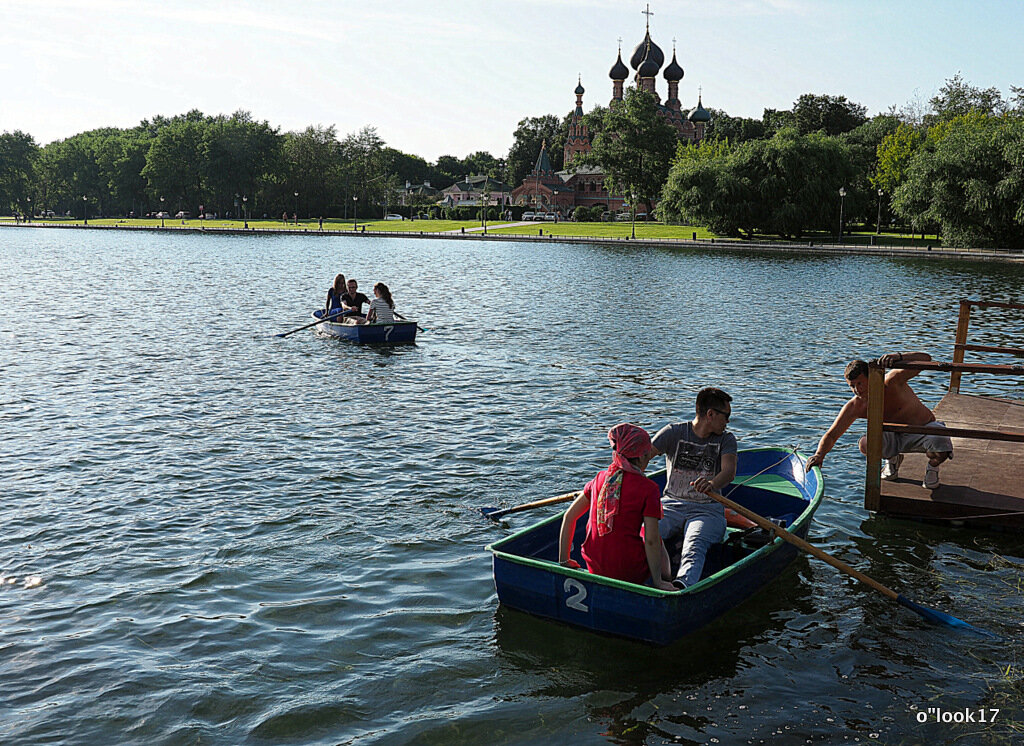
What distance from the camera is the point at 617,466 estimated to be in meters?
7.04

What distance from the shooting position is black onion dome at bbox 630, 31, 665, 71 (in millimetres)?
143125

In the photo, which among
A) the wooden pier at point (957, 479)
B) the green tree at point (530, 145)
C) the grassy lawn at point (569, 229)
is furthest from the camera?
the green tree at point (530, 145)

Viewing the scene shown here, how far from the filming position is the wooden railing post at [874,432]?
10070 mm

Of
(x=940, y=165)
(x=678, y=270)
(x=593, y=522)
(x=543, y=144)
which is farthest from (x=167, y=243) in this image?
(x=543, y=144)

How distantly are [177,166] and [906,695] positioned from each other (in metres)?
150

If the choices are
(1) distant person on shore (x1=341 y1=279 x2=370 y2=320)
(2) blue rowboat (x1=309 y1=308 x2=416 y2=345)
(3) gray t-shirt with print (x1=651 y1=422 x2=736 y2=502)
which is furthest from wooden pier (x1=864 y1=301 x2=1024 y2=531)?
(1) distant person on shore (x1=341 y1=279 x2=370 y2=320)

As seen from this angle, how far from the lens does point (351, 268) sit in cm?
5844

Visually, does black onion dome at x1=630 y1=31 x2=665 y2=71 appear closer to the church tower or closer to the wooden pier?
the church tower

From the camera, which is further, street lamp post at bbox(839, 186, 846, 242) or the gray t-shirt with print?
street lamp post at bbox(839, 186, 846, 242)

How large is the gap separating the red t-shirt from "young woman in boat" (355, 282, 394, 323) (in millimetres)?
17028

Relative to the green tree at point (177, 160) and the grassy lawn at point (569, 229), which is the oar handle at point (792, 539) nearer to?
the grassy lawn at point (569, 229)

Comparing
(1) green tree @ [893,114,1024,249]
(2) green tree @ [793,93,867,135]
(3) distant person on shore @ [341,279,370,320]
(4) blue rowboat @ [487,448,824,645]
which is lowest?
(4) blue rowboat @ [487,448,824,645]

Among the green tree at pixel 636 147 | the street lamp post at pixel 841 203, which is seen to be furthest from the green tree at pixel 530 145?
the street lamp post at pixel 841 203

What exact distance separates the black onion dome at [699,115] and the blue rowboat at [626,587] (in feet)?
500
